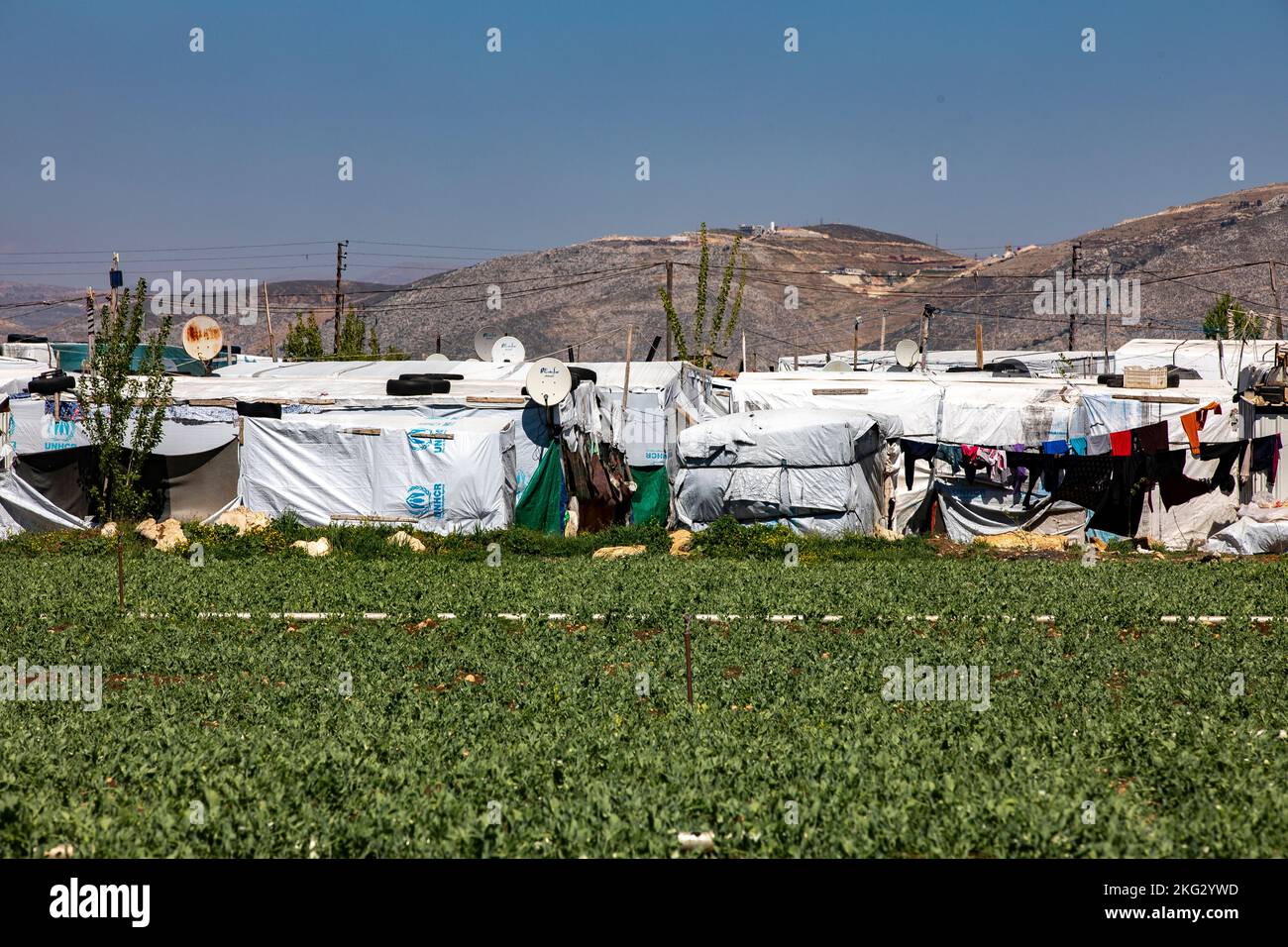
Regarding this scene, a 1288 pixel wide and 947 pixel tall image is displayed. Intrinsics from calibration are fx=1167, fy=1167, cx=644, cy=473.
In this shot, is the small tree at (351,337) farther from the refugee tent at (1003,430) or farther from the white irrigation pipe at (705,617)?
the white irrigation pipe at (705,617)

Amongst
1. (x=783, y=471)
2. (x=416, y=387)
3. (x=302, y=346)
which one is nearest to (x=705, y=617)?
(x=783, y=471)

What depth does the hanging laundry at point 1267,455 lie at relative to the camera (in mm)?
23969

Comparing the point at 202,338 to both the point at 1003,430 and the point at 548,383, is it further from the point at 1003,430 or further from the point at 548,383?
the point at 1003,430

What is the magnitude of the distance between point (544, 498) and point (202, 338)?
9851 mm

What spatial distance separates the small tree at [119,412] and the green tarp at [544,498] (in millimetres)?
7441

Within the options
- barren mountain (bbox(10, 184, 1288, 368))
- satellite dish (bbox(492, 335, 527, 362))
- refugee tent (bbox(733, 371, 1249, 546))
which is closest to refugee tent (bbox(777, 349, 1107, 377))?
refugee tent (bbox(733, 371, 1249, 546))

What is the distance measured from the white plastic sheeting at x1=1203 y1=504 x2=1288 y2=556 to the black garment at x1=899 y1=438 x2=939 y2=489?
5.52 m

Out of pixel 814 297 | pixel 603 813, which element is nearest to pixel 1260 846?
pixel 603 813

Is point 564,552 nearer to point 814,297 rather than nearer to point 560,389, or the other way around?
point 560,389

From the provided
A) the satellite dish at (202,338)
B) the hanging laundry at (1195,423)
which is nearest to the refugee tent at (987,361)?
the hanging laundry at (1195,423)

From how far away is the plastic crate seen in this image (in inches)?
1025
